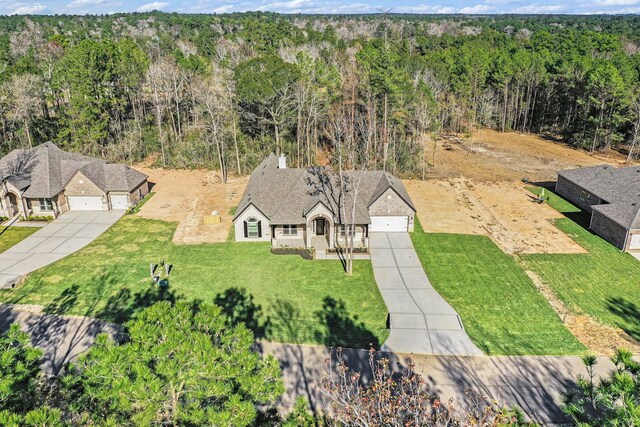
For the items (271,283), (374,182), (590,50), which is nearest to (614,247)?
(374,182)

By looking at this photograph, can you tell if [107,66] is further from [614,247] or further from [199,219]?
[614,247]

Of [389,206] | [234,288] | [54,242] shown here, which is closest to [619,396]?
[234,288]

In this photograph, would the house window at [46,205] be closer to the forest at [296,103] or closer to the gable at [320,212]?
the forest at [296,103]

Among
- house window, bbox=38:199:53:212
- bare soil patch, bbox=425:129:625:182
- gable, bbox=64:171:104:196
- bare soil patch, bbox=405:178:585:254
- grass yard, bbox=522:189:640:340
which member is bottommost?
grass yard, bbox=522:189:640:340

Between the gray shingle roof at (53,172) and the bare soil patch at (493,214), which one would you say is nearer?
the bare soil patch at (493,214)

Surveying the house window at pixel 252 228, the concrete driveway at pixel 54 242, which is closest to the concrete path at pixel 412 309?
the house window at pixel 252 228

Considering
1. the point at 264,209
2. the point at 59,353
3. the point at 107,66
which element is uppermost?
the point at 107,66

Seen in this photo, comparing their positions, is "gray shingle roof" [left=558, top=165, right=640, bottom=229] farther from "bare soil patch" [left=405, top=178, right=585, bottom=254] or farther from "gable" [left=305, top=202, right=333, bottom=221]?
"gable" [left=305, top=202, right=333, bottom=221]

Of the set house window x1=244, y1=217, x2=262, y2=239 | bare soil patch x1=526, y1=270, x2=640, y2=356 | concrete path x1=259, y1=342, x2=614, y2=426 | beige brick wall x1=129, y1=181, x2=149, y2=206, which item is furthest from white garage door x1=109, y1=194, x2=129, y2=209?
bare soil patch x1=526, y1=270, x2=640, y2=356
